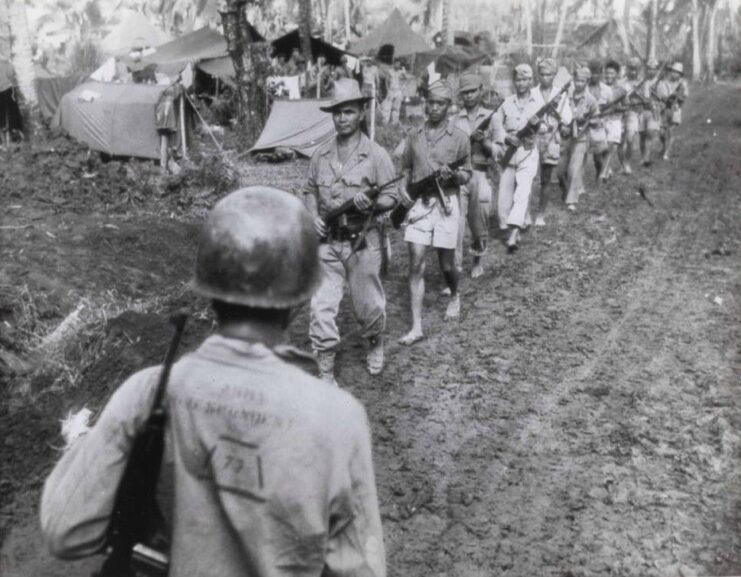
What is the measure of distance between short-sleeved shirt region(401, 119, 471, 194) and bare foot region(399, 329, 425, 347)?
124 cm

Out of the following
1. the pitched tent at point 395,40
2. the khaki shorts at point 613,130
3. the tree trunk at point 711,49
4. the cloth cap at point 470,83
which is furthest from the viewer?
the tree trunk at point 711,49

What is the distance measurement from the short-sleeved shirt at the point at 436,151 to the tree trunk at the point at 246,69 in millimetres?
8670

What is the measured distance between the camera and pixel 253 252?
178 cm

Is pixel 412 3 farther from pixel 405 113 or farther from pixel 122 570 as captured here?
pixel 122 570

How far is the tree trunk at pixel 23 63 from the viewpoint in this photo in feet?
44.7

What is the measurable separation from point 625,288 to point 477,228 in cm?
167

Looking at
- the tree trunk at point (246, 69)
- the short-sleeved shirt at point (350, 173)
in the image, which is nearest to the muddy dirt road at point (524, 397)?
A: the short-sleeved shirt at point (350, 173)

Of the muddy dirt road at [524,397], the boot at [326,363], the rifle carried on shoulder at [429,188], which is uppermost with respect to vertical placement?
the rifle carried on shoulder at [429,188]

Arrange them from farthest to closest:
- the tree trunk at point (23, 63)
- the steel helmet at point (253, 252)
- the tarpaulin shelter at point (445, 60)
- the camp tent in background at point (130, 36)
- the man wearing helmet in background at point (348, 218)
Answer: the camp tent in background at point (130, 36)
the tarpaulin shelter at point (445, 60)
the tree trunk at point (23, 63)
the man wearing helmet in background at point (348, 218)
the steel helmet at point (253, 252)

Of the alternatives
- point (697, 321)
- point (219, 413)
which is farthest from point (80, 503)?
point (697, 321)

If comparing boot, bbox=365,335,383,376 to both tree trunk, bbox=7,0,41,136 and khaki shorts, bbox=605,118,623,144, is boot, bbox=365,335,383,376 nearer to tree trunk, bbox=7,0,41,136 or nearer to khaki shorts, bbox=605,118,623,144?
khaki shorts, bbox=605,118,623,144

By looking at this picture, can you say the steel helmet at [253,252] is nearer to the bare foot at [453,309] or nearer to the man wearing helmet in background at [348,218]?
Result: the man wearing helmet in background at [348,218]

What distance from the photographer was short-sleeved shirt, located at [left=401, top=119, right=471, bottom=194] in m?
6.73

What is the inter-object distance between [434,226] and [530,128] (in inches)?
127
